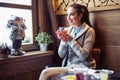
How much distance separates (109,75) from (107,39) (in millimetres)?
914

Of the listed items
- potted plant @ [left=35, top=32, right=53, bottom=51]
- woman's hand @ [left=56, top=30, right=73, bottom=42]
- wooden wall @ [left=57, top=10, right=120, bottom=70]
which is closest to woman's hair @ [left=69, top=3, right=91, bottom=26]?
wooden wall @ [left=57, top=10, right=120, bottom=70]

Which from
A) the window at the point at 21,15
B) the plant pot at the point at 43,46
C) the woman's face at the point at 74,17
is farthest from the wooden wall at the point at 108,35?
the window at the point at 21,15

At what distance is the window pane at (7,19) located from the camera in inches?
97.7

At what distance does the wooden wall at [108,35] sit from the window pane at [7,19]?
79cm

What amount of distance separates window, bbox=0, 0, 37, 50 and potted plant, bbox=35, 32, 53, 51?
12 centimetres

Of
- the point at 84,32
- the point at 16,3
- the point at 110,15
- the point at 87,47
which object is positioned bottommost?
the point at 87,47

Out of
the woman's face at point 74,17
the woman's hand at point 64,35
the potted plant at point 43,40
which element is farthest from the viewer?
the potted plant at point 43,40

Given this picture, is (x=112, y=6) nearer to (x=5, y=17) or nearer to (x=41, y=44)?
(x=41, y=44)

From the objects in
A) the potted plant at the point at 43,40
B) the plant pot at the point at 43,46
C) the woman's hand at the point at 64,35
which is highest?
the woman's hand at the point at 64,35

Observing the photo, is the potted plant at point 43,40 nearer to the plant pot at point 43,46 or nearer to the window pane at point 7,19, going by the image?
the plant pot at point 43,46

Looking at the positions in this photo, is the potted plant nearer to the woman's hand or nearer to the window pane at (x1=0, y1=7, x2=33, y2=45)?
the window pane at (x1=0, y1=7, x2=33, y2=45)

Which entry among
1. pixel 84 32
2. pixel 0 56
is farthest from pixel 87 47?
pixel 0 56

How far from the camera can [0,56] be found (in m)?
2.25

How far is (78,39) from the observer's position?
2.30 m
